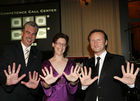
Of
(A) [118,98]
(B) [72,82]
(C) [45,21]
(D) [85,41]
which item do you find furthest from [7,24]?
(A) [118,98]

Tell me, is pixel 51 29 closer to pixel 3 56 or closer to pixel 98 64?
pixel 3 56

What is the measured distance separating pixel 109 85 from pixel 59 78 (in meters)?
0.62

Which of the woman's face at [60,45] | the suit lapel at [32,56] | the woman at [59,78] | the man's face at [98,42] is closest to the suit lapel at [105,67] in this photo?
the man's face at [98,42]

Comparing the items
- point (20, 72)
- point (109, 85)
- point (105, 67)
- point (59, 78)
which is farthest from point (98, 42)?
point (20, 72)

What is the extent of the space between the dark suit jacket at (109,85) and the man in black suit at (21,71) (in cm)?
66

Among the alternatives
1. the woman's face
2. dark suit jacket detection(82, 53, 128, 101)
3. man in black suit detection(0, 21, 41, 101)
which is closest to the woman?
the woman's face

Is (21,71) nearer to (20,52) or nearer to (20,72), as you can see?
(20,72)

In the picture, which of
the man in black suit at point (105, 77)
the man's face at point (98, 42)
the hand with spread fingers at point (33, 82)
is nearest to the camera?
the man in black suit at point (105, 77)

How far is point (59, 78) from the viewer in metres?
1.82

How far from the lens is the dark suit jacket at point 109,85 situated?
147cm

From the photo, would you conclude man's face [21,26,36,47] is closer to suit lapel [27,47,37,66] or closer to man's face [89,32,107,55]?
suit lapel [27,47,37,66]

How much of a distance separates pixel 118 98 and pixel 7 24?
9.70 feet

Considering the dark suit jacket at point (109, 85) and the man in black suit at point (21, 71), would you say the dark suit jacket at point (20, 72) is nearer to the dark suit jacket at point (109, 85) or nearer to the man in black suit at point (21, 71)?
the man in black suit at point (21, 71)

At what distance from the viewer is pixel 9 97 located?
5.53 ft
